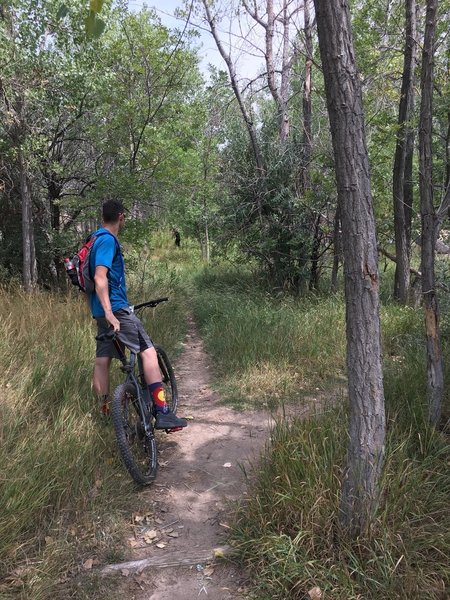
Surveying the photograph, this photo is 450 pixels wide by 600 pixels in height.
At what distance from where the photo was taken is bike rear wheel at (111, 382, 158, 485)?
336 cm

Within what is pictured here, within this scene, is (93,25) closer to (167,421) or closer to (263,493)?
(263,493)

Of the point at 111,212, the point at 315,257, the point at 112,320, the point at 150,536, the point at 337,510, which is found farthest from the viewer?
the point at 315,257

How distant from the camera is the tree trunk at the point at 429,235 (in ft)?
11.7

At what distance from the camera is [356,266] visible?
248 cm

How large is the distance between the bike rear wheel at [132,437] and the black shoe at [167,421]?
16cm

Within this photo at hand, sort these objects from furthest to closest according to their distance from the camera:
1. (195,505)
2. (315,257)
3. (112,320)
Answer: (315,257) → (112,320) → (195,505)

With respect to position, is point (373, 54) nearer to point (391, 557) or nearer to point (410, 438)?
point (410, 438)

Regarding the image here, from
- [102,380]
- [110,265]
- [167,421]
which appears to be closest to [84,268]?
[110,265]

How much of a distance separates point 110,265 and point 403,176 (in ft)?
20.9

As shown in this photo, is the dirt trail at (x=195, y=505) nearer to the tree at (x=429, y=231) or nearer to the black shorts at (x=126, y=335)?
the black shorts at (x=126, y=335)

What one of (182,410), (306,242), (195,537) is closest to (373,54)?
(306,242)

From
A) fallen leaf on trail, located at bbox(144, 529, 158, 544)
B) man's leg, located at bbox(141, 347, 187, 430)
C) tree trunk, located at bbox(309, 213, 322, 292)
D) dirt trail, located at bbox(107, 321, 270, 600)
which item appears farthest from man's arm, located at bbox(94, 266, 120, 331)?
tree trunk, located at bbox(309, 213, 322, 292)

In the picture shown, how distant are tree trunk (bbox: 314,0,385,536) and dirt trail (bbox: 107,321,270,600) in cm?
90

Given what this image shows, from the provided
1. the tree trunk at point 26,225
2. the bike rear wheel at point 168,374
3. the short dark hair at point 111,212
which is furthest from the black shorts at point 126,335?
the tree trunk at point 26,225
